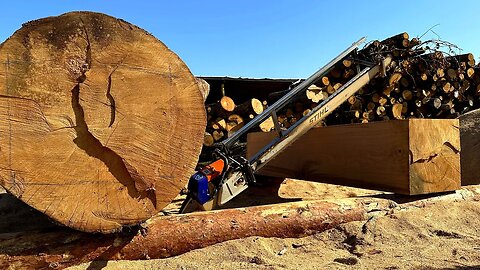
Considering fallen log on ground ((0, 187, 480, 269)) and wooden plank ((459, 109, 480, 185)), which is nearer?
fallen log on ground ((0, 187, 480, 269))

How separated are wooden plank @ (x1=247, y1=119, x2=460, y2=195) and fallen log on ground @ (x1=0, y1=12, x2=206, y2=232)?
6.22 ft

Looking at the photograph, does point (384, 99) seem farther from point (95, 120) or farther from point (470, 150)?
point (95, 120)

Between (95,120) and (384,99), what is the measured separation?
6.55 metres

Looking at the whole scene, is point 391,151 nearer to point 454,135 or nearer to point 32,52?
point 454,135

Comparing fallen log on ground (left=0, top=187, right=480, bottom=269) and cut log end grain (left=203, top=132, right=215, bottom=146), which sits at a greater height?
cut log end grain (left=203, top=132, right=215, bottom=146)

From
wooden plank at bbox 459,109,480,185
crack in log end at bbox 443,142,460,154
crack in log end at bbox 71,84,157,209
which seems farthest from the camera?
wooden plank at bbox 459,109,480,185

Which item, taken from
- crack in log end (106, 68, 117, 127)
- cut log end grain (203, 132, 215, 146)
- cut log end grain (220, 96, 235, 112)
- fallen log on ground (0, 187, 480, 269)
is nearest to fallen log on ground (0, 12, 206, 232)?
crack in log end (106, 68, 117, 127)

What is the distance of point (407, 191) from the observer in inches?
132

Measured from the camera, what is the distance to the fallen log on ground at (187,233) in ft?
6.88

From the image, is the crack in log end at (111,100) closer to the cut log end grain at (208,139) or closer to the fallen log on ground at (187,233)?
the fallen log on ground at (187,233)

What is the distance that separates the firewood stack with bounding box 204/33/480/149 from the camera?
7.34 m

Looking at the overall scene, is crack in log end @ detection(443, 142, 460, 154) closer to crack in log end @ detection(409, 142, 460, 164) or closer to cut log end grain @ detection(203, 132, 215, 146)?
crack in log end @ detection(409, 142, 460, 164)

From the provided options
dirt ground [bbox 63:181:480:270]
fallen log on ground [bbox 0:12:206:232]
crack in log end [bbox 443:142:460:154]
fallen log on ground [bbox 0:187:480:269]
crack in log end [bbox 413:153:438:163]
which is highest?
fallen log on ground [bbox 0:12:206:232]

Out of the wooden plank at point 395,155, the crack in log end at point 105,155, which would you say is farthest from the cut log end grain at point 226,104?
the crack in log end at point 105,155
